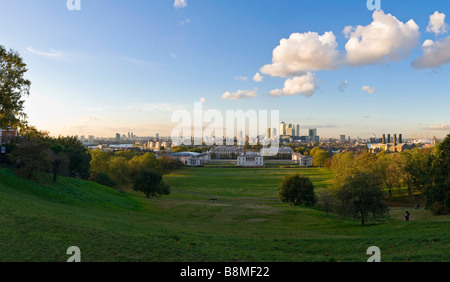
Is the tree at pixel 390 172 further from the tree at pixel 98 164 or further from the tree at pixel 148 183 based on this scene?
the tree at pixel 98 164

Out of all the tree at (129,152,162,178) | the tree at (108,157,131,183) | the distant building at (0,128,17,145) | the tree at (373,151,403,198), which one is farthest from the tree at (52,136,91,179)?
the tree at (373,151,403,198)

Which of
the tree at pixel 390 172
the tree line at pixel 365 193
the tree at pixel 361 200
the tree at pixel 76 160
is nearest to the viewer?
the tree at pixel 361 200

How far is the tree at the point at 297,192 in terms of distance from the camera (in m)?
35.8

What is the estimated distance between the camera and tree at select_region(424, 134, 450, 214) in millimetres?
22172

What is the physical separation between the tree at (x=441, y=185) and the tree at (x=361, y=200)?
5.62 meters

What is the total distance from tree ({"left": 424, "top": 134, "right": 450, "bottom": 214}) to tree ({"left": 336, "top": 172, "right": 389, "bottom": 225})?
5618mm

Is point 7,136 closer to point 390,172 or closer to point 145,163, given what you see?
point 145,163

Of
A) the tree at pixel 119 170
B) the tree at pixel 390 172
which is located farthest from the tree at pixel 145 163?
the tree at pixel 390 172

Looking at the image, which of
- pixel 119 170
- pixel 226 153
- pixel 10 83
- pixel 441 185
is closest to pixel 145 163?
pixel 119 170

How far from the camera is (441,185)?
75.5ft

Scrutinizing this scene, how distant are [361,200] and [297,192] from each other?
51.4ft
